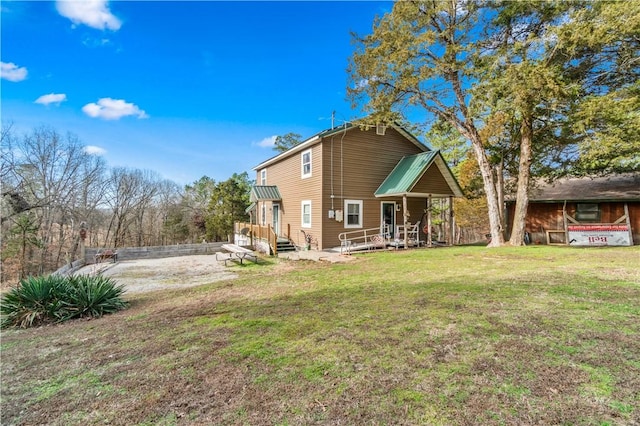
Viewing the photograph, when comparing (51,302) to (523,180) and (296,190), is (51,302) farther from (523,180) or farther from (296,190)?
(523,180)

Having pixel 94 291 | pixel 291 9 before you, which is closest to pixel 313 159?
pixel 291 9

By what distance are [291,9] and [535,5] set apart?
10124 millimetres

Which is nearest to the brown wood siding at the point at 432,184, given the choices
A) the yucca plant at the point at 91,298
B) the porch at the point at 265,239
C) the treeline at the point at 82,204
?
the porch at the point at 265,239

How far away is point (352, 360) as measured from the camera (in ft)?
10.4

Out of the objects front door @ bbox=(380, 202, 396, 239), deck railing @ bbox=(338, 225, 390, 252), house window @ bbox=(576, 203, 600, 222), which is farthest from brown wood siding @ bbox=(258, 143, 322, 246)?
house window @ bbox=(576, 203, 600, 222)

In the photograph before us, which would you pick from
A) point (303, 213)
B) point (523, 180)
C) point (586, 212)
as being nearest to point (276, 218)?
point (303, 213)

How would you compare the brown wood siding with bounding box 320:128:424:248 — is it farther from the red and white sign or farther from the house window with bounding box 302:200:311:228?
the red and white sign

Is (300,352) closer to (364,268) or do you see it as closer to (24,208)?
(364,268)

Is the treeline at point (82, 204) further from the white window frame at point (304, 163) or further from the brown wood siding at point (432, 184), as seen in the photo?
the brown wood siding at point (432, 184)

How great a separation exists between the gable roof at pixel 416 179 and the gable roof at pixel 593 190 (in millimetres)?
6497

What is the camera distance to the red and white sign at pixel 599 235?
13367 millimetres

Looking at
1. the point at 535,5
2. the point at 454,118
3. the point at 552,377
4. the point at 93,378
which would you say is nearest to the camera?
the point at 552,377

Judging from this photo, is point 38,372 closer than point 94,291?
Yes

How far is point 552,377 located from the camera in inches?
104
